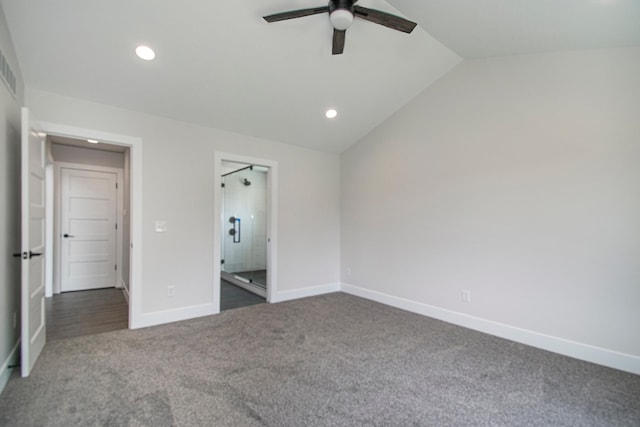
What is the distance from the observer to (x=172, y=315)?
3656 mm

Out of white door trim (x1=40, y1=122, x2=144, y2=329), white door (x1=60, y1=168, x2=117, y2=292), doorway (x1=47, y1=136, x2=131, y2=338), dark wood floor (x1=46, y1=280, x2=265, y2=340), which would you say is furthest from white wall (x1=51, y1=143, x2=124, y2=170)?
white door trim (x1=40, y1=122, x2=144, y2=329)

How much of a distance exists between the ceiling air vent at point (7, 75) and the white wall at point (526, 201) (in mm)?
3996

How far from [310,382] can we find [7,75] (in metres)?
3.26

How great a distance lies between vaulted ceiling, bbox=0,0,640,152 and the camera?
2.37 metres

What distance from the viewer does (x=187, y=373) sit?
96.5 inches

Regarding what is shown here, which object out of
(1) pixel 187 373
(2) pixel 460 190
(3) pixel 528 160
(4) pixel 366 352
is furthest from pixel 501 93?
(1) pixel 187 373

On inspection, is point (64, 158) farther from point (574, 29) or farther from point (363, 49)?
point (574, 29)

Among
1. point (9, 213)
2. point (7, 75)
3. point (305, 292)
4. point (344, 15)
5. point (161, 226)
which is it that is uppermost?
point (344, 15)

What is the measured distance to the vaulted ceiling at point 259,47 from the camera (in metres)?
2.37

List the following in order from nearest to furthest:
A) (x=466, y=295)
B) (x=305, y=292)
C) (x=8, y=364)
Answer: (x=8, y=364) < (x=466, y=295) < (x=305, y=292)

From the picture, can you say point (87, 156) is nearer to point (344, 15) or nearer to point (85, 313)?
point (85, 313)

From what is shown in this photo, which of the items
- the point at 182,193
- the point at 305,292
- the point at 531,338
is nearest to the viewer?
the point at 531,338

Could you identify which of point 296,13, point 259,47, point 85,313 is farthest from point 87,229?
point 296,13

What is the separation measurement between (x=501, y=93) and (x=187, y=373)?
4.02 metres
